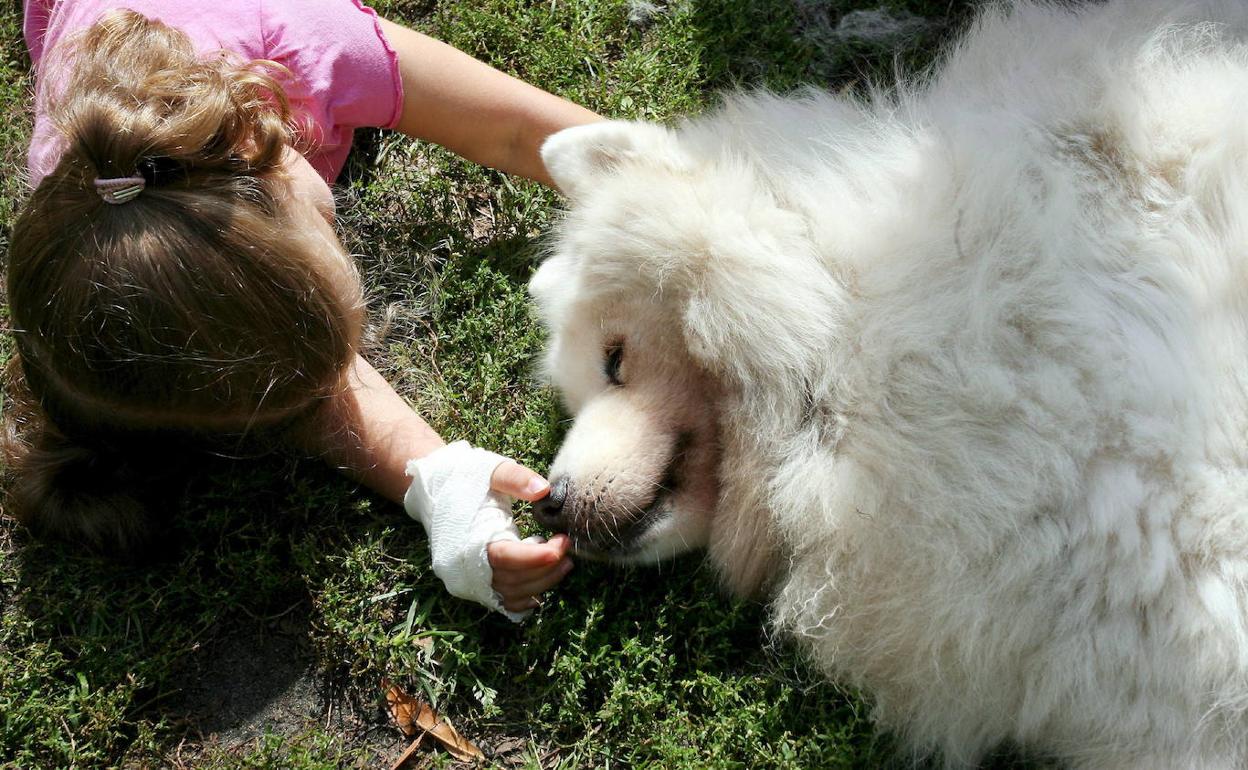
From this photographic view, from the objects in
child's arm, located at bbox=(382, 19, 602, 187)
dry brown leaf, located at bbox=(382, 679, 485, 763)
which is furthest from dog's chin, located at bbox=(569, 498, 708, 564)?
child's arm, located at bbox=(382, 19, 602, 187)

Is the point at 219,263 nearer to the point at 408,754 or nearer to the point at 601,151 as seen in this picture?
the point at 601,151

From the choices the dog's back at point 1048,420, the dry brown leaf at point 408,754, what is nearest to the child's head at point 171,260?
the dry brown leaf at point 408,754

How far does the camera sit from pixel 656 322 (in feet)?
7.98

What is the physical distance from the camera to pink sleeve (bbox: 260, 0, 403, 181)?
10.00ft

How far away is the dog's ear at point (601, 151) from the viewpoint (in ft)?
8.32

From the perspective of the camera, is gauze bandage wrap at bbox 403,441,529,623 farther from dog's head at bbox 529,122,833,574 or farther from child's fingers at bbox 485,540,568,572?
dog's head at bbox 529,122,833,574

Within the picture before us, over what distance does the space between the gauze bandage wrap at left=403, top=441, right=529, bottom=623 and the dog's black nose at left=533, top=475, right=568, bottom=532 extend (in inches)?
6.1

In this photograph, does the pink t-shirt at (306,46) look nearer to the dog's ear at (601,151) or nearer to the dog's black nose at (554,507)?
the dog's ear at (601,151)

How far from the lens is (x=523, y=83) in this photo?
3340 mm

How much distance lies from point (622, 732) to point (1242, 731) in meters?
1.45

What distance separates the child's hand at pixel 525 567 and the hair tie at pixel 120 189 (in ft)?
4.18

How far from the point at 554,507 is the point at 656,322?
561 millimetres

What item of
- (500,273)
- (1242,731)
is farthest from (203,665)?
(1242,731)

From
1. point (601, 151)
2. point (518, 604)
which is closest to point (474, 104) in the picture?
point (601, 151)
